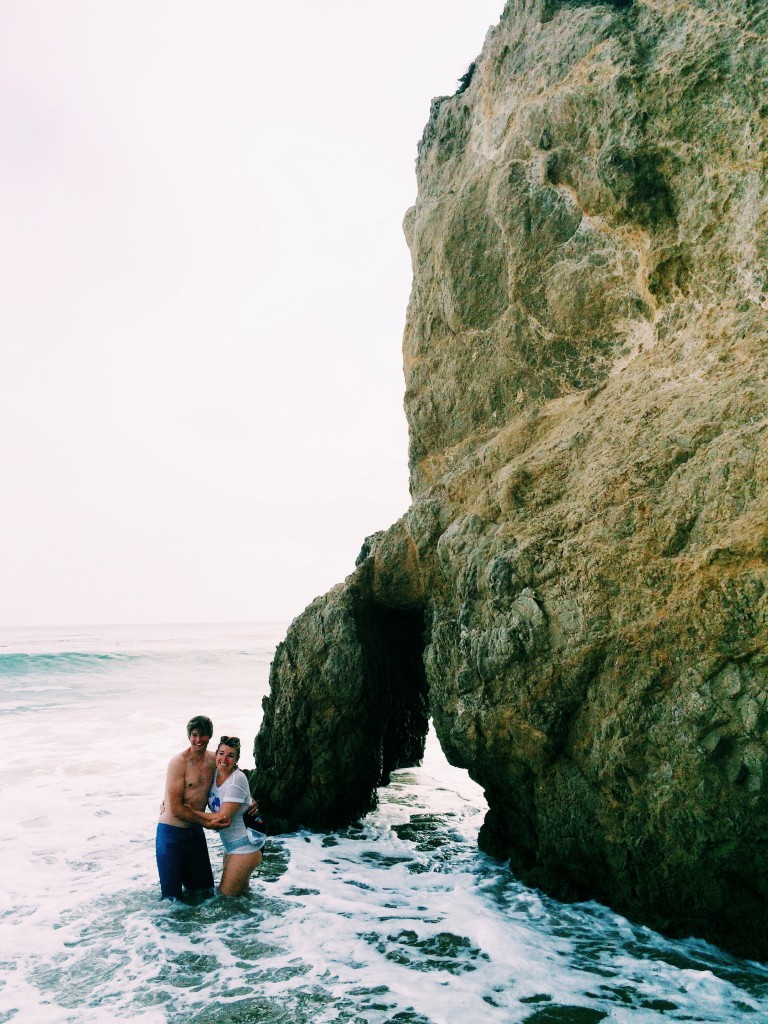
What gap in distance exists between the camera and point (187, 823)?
21.2 feet

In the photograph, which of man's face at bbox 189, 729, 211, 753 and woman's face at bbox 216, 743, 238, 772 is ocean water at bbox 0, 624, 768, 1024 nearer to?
woman's face at bbox 216, 743, 238, 772

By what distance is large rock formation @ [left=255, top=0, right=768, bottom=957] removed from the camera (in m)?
5.29

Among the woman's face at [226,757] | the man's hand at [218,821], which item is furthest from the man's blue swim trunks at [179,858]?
the woman's face at [226,757]

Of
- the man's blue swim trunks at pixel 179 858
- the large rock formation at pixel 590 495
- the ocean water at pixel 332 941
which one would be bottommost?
the ocean water at pixel 332 941

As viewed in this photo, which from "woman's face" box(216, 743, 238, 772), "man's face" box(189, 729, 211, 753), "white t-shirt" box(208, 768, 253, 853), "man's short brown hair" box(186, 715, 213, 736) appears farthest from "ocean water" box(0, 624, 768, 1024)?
"man's short brown hair" box(186, 715, 213, 736)

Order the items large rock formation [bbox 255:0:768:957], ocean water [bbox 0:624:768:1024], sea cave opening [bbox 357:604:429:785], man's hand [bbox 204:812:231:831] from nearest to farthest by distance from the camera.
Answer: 1. ocean water [bbox 0:624:768:1024]
2. large rock formation [bbox 255:0:768:957]
3. man's hand [bbox 204:812:231:831]
4. sea cave opening [bbox 357:604:429:785]

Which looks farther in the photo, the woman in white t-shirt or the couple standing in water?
the woman in white t-shirt

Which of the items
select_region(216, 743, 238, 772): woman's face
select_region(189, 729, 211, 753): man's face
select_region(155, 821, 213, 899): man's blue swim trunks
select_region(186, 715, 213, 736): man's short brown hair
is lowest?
select_region(155, 821, 213, 899): man's blue swim trunks

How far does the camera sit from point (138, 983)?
499 cm

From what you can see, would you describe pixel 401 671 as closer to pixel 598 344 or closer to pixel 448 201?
pixel 598 344

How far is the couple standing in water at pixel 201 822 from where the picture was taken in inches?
253

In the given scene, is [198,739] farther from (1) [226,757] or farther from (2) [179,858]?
(2) [179,858]

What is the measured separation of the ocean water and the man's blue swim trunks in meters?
0.20

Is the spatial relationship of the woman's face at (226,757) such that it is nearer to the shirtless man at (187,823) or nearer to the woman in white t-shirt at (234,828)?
the woman in white t-shirt at (234,828)
